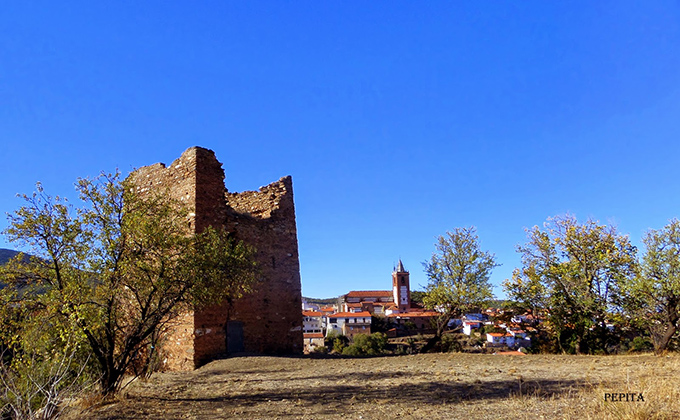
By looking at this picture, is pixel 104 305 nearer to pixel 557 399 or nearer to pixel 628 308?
pixel 557 399

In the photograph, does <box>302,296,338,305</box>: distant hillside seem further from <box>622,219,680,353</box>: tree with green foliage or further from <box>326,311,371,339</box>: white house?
<box>622,219,680,353</box>: tree with green foliage

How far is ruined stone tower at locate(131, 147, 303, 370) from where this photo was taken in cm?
1440

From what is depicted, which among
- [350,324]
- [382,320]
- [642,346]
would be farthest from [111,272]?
[382,320]

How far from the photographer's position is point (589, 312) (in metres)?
17.8

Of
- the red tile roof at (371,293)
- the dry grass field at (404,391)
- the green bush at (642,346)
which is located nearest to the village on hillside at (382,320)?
the red tile roof at (371,293)

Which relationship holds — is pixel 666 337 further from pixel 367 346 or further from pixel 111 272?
pixel 367 346

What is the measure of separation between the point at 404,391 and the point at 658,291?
12.0m

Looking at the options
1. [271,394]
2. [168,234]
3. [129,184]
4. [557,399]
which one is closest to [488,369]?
[557,399]

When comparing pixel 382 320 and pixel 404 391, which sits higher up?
pixel 404 391

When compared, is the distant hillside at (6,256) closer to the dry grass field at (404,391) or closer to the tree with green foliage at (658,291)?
the dry grass field at (404,391)

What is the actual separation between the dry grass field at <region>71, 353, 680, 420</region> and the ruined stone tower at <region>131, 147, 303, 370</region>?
134 cm

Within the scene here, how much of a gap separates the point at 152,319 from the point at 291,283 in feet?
27.9

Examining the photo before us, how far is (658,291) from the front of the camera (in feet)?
52.2

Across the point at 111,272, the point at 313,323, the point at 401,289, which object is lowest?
the point at 313,323
